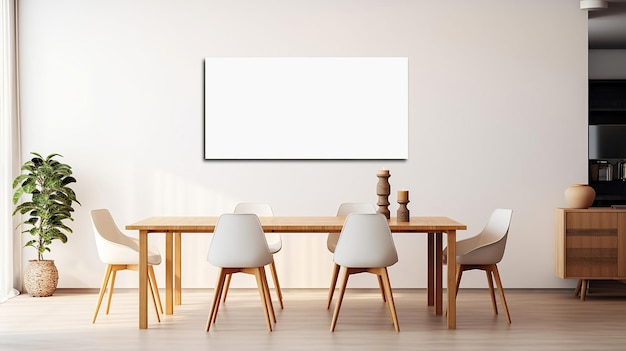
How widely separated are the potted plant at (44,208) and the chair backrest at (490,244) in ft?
11.4

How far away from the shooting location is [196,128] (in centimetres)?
668

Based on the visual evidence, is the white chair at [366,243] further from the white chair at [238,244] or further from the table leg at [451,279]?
the white chair at [238,244]

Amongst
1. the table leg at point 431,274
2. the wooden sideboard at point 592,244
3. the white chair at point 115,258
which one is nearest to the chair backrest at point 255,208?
the white chair at point 115,258

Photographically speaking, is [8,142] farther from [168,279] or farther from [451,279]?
[451,279]

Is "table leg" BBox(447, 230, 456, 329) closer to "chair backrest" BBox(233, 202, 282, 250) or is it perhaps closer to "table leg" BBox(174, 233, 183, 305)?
"chair backrest" BBox(233, 202, 282, 250)

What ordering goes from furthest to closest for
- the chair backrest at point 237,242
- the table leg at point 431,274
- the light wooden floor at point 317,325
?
the table leg at point 431,274
the chair backrest at point 237,242
the light wooden floor at point 317,325

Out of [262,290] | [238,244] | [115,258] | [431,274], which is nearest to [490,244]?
[431,274]

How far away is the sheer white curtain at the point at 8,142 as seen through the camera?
21.0ft

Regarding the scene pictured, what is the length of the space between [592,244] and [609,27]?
2.44 meters

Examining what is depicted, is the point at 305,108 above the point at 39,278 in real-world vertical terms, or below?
above

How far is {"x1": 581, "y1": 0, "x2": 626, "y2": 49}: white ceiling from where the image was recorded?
6.77m

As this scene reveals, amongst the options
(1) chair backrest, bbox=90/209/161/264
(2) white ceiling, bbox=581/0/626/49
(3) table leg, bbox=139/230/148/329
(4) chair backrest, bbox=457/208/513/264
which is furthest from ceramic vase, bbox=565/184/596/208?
(3) table leg, bbox=139/230/148/329

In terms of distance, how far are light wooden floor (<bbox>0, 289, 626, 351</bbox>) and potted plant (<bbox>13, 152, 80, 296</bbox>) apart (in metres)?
0.18

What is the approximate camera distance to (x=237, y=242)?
15.8ft
